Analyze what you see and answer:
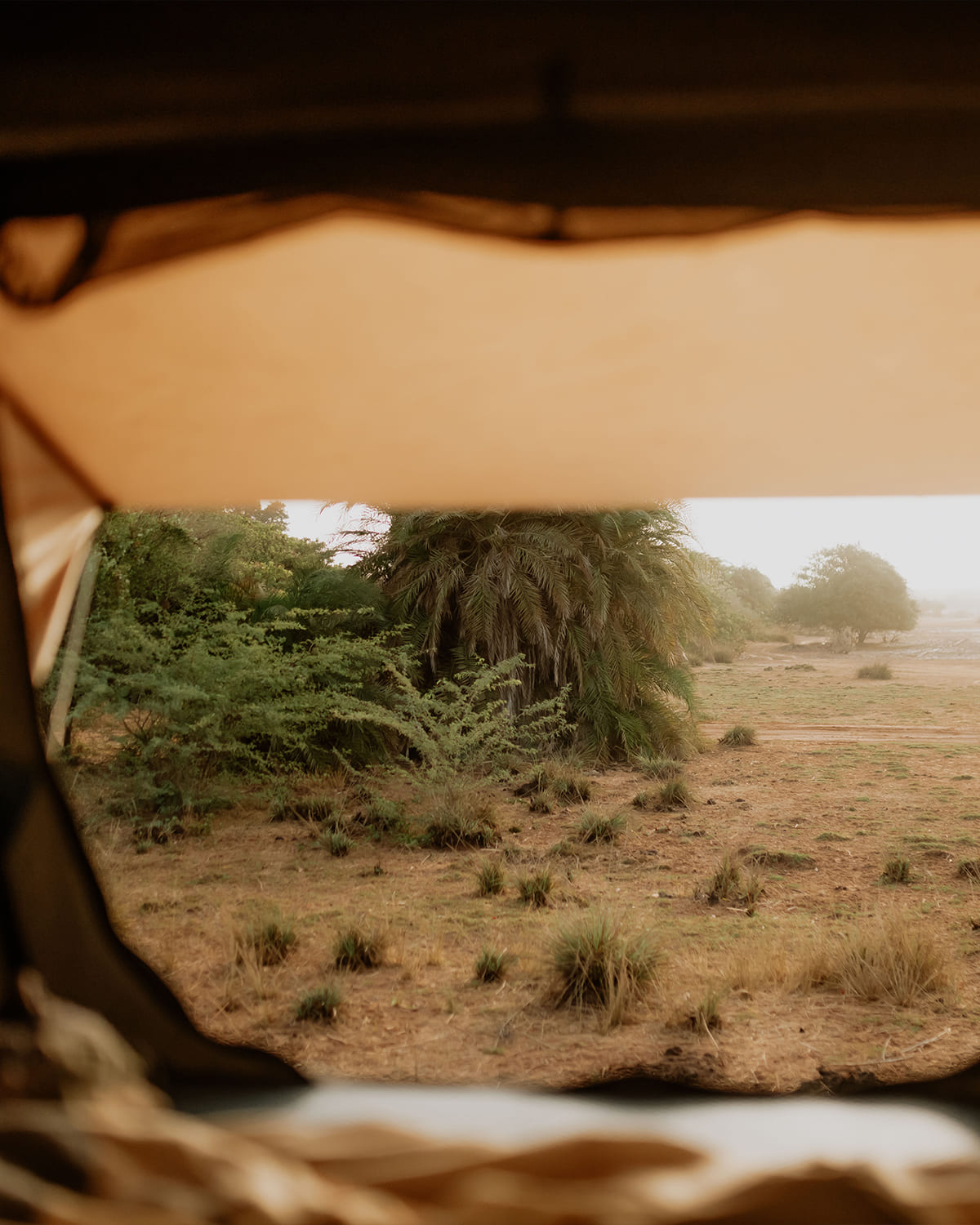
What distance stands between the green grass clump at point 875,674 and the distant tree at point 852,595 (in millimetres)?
6547

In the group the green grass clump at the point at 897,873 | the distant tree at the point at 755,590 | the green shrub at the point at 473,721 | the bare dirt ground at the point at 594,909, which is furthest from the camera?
the distant tree at the point at 755,590

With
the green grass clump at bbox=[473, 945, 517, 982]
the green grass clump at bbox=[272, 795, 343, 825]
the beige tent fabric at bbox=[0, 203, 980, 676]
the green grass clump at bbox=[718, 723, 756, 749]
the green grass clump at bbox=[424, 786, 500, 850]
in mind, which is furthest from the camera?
the green grass clump at bbox=[718, 723, 756, 749]

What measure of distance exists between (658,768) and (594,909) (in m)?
2.79

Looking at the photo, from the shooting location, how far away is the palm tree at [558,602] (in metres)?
5.95

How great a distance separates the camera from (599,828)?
445cm

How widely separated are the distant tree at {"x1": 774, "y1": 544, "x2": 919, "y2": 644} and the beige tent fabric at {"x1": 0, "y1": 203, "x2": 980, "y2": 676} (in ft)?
70.4

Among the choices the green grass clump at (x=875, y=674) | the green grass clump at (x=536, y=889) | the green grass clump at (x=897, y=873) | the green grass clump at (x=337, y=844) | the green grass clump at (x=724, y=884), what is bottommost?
the green grass clump at (x=875, y=674)

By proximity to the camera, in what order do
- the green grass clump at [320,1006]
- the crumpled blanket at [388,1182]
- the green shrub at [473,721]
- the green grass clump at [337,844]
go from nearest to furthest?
1. the crumpled blanket at [388,1182]
2. the green grass clump at [320,1006]
3. the green grass clump at [337,844]
4. the green shrub at [473,721]

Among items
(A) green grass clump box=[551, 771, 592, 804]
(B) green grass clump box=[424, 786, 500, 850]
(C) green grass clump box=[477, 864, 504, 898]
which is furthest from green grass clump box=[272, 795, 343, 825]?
(A) green grass clump box=[551, 771, 592, 804]

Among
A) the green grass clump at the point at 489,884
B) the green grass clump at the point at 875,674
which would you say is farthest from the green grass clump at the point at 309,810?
the green grass clump at the point at 875,674

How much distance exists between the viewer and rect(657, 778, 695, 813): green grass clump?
16.9 feet

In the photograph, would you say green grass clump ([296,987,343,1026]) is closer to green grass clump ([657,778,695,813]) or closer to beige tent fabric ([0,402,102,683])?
beige tent fabric ([0,402,102,683])

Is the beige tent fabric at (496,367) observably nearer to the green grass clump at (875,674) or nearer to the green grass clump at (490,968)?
the green grass clump at (490,968)

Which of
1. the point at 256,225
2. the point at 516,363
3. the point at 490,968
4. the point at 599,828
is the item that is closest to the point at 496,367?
the point at 516,363
